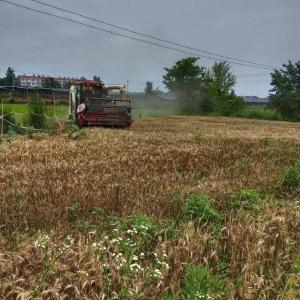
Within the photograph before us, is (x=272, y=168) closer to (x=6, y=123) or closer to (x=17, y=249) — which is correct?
(x=17, y=249)

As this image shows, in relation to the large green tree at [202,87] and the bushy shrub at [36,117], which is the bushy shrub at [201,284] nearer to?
the bushy shrub at [36,117]

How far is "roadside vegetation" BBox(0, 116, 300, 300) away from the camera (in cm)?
366

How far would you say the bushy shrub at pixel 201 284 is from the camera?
3.57m

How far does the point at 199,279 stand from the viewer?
12.3 feet

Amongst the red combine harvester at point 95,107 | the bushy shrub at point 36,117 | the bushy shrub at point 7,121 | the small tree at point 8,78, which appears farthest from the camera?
the small tree at point 8,78

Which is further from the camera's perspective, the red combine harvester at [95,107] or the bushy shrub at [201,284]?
the red combine harvester at [95,107]

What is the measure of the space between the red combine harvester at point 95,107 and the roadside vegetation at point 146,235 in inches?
522

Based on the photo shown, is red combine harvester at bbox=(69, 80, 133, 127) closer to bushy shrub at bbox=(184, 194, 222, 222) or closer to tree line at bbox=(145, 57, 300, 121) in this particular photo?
bushy shrub at bbox=(184, 194, 222, 222)

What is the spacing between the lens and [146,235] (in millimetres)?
4508

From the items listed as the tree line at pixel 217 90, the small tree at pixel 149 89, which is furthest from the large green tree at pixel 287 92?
the small tree at pixel 149 89

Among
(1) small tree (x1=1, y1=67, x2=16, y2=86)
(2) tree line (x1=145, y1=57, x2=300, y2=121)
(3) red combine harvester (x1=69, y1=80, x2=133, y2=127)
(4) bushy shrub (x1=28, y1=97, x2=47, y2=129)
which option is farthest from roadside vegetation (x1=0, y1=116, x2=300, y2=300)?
(1) small tree (x1=1, y1=67, x2=16, y2=86)

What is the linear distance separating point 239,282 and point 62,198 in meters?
2.68

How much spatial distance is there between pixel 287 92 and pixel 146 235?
209 feet

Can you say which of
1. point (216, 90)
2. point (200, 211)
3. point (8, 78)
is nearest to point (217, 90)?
point (216, 90)
